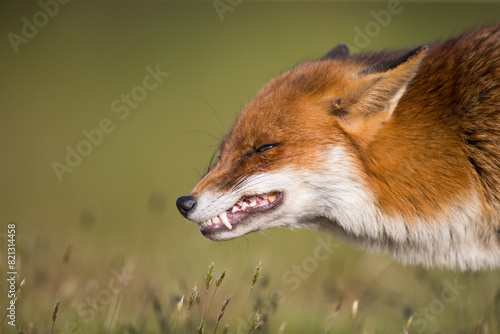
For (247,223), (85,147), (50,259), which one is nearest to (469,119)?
(247,223)

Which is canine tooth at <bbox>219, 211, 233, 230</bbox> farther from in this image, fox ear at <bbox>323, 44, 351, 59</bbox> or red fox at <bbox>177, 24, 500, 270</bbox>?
fox ear at <bbox>323, 44, 351, 59</bbox>

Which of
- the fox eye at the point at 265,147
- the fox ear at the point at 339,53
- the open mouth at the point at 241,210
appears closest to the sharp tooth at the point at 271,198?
the open mouth at the point at 241,210

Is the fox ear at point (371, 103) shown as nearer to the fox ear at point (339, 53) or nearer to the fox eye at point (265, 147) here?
the fox eye at point (265, 147)

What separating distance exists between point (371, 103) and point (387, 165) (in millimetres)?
550

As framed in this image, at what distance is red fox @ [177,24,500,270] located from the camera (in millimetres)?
4121

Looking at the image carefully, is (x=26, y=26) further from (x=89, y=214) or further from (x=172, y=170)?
(x=89, y=214)

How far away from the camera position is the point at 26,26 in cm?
1855

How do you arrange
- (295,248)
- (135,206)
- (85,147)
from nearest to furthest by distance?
(295,248) < (135,206) < (85,147)

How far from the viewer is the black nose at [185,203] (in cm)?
411

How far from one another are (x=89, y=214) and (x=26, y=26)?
652 inches

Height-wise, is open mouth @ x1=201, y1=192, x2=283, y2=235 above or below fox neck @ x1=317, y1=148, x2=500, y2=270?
above

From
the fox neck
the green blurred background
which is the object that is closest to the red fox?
the fox neck

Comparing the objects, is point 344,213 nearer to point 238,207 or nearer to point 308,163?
point 308,163

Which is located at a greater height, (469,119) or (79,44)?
(79,44)
